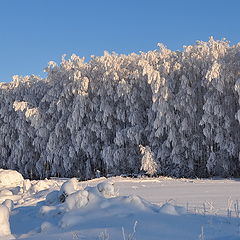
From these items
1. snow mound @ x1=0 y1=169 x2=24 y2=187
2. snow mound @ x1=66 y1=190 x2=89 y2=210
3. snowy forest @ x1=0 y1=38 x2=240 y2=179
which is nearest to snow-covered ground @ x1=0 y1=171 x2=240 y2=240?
snow mound @ x1=66 y1=190 x2=89 y2=210

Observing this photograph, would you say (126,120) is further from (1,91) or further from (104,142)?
(1,91)

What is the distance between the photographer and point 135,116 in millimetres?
25844

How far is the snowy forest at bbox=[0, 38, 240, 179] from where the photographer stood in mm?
23156

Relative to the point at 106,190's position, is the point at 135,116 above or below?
above

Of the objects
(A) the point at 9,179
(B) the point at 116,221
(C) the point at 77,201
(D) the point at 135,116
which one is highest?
(D) the point at 135,116

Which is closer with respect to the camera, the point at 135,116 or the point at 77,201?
the point at 77,201

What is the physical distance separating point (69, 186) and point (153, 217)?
7.88 ft

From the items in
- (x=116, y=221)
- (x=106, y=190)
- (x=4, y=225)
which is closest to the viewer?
(x=116, y=221)

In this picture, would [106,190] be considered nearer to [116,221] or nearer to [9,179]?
[116,221]

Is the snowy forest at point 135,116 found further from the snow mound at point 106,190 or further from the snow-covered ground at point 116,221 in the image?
the snow-covered ground at point 116,221

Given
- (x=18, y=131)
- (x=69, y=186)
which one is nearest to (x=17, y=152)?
(x=18, y=131)

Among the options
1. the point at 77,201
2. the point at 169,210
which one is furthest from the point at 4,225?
the point at 169,210

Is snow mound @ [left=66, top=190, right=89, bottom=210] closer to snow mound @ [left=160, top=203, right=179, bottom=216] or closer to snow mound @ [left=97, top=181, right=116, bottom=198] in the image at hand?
snow mound @ [left=97, top=181, right=116, bottom=198]

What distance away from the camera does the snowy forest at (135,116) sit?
2316 centimetres
